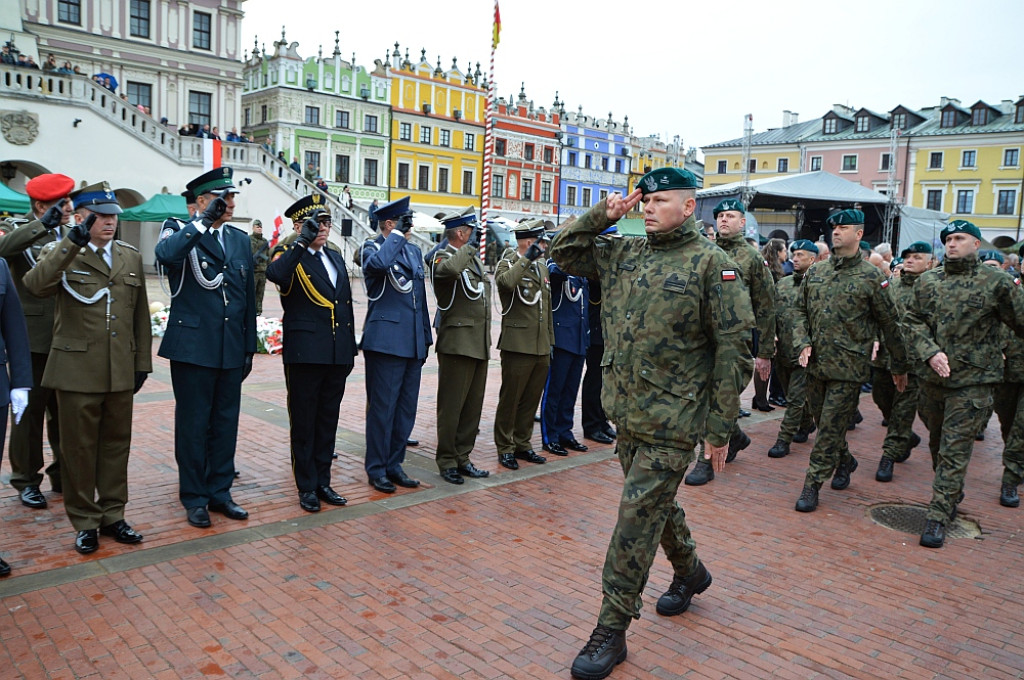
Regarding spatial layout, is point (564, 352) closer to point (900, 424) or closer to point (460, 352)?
point (460, 352)

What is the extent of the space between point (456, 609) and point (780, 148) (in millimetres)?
63257

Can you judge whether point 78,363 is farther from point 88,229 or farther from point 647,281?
point 647,281

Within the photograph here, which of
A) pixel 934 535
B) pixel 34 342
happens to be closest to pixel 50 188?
pixel 34 342

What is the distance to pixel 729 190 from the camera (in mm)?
23828

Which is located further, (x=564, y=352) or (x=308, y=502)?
(x=564, y=352)

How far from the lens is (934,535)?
544cm

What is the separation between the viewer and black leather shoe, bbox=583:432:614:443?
317 inches

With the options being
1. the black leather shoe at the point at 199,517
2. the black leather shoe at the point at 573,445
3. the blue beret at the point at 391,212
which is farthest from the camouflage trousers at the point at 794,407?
the black leather shoe at the point at 199,517

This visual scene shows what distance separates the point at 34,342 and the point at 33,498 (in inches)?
40.3

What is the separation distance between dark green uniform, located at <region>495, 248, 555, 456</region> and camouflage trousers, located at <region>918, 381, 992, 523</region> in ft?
10.2

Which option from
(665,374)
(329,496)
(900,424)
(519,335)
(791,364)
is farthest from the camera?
(791,364)

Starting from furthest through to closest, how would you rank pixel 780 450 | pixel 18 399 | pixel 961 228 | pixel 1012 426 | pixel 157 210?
pixel 157 210 < pixel 780 450 < pixel 1012 426 < pixel 961 228 < pixel 18 399

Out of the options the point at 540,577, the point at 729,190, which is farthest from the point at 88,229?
the point at 729,190

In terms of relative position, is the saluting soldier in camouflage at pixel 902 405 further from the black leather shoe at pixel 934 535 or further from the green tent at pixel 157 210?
the green tent at pixel 157 210
